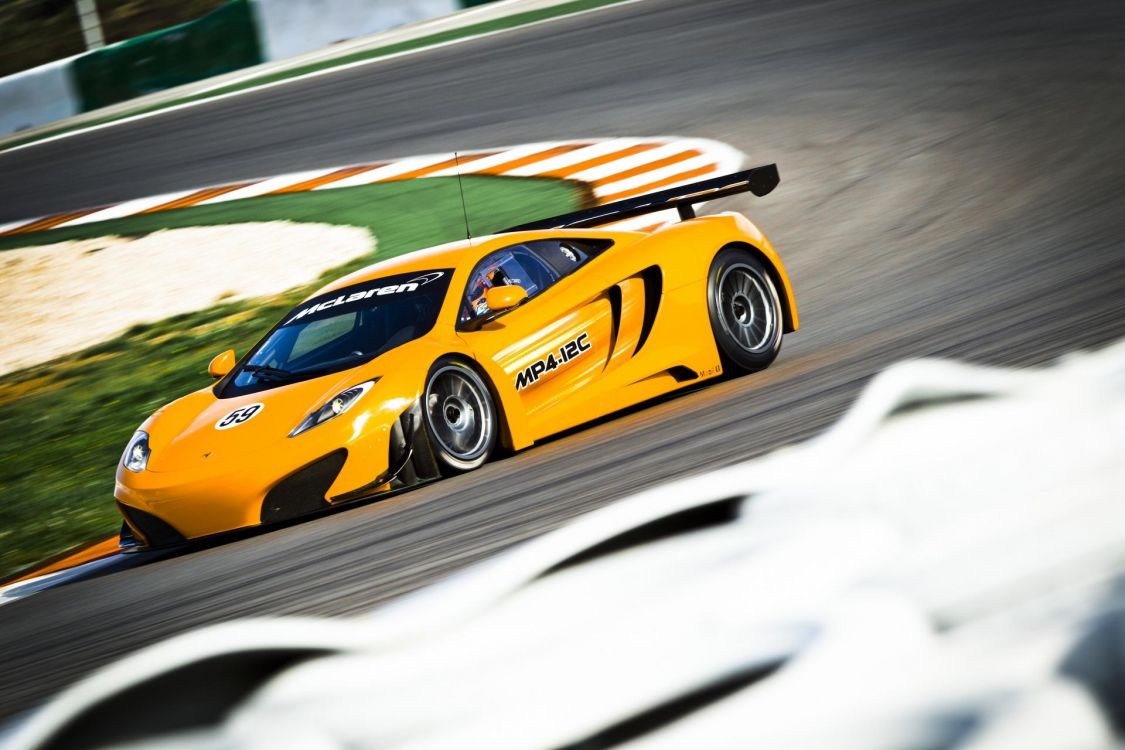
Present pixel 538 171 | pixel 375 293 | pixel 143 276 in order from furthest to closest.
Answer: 1. pixel 538 171
2. pixel 143 276
3. pixel 375 293

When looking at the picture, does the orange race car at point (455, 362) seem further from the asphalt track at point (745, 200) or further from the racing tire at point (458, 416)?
the asphalt track at point (745, 200)

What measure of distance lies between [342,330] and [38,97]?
59.7 ft

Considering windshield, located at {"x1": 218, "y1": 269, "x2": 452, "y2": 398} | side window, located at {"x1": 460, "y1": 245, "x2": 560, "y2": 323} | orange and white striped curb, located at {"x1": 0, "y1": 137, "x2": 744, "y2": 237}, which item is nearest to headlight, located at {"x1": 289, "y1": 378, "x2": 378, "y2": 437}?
windshield, located at {"x1": 218, "y1": 269, "x2": 452, "y2": 398}

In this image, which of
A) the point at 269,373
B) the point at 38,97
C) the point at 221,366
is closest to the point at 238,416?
the point at 269,373

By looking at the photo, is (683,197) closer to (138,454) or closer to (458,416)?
(458,416)

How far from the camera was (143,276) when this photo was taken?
11.7 m

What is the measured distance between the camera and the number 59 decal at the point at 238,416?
18.7 ft

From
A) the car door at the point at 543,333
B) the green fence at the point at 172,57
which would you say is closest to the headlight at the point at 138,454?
the car door at the point at 543,333

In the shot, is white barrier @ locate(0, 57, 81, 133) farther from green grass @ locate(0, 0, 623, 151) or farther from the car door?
the car door

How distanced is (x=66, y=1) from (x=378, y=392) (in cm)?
3072

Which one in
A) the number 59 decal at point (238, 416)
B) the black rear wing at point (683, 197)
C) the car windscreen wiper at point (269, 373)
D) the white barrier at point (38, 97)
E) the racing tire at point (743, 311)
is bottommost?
the racing tire at point (743, 311)

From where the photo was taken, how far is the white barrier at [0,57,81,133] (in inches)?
883

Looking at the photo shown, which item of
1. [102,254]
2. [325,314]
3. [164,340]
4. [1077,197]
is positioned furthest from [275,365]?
[102,254]

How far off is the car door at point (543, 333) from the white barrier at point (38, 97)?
17.9 meters
